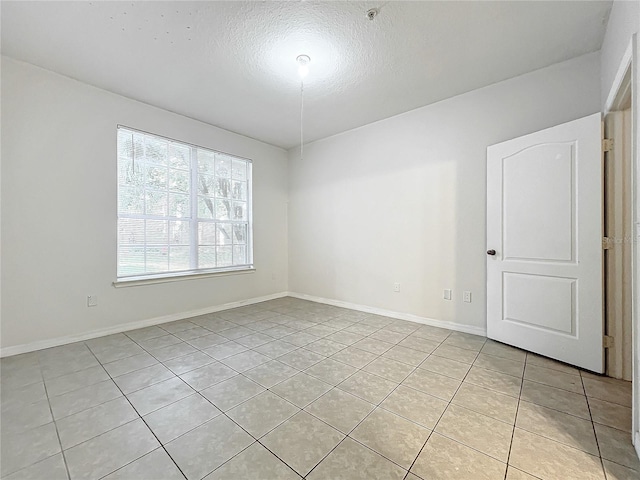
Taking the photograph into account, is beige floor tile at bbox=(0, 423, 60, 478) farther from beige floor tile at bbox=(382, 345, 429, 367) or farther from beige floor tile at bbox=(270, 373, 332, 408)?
beige floor tile at bbox=(382, 345, 429, 367)

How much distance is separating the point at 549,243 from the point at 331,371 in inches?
85.7

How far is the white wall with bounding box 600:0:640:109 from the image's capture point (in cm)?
152

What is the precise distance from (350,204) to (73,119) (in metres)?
3.35

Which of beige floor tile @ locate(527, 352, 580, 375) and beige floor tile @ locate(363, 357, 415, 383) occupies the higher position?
beige floor tile @ locate(527, 352, 580, 375)

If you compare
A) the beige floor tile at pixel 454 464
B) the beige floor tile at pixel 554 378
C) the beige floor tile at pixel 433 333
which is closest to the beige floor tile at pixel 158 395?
the beige floor tile at pixel 454 464

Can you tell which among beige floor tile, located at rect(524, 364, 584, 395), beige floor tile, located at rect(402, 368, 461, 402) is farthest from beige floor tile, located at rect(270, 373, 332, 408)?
beige floor tile, located at rect(524, 364, 584, 395)

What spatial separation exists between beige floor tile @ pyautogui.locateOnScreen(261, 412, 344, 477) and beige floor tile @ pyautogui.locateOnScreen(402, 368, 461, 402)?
0.77 m

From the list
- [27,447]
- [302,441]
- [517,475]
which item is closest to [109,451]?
[27,447]

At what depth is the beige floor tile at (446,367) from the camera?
2.13 meters

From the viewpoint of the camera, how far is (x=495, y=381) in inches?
79.7

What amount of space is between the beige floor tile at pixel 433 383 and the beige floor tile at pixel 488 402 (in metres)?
0.05

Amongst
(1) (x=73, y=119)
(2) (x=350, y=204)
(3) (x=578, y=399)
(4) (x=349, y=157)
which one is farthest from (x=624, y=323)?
(1) (x=73, y=119)

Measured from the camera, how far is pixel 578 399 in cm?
179

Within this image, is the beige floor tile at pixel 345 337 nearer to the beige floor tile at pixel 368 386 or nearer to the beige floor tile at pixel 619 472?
the beige floor tile at pixel 368 386
